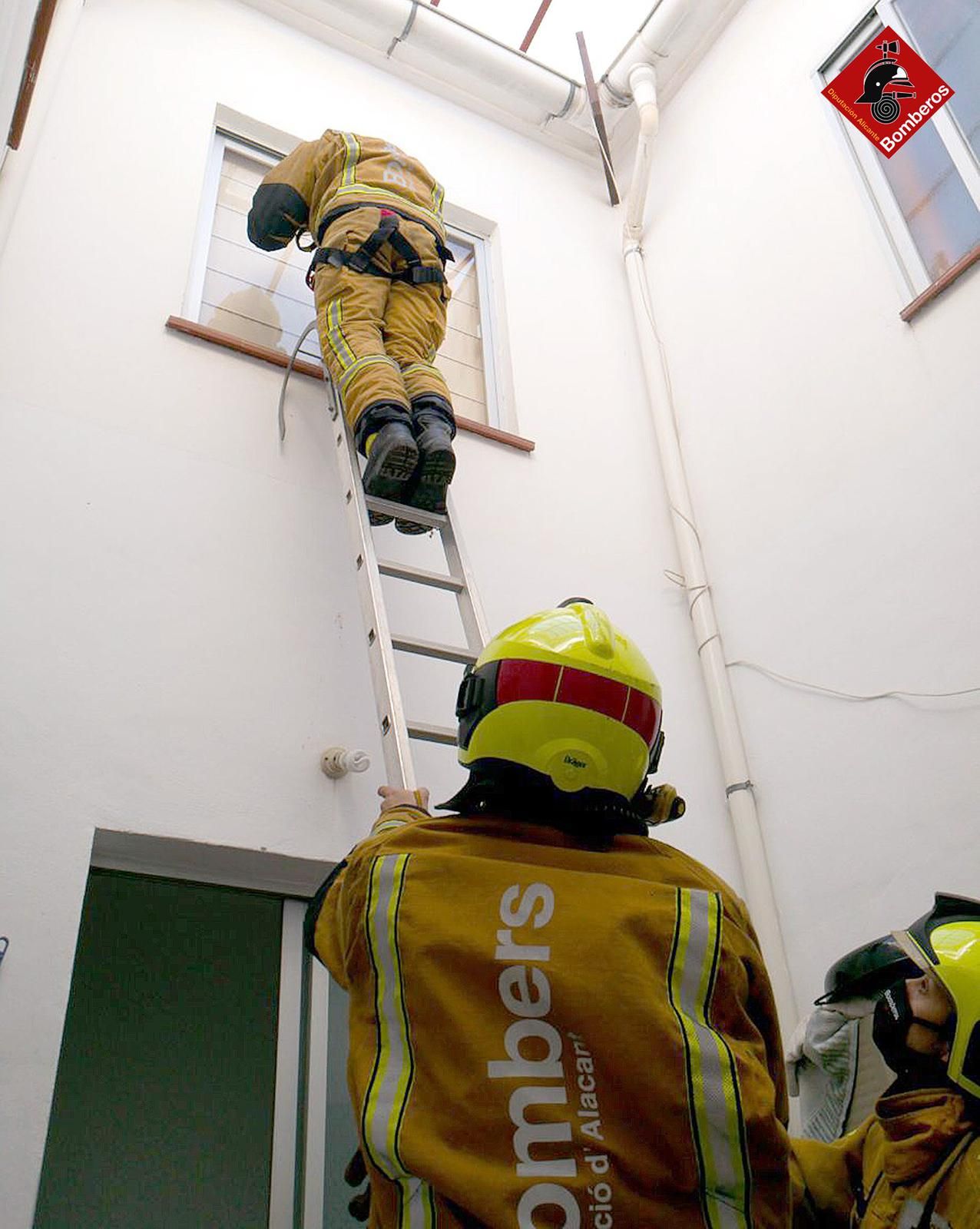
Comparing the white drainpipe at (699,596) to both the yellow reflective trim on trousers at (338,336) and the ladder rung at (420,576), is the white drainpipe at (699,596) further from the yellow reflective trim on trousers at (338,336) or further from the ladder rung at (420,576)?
the yellow reflective trim on trousers at (338,336)

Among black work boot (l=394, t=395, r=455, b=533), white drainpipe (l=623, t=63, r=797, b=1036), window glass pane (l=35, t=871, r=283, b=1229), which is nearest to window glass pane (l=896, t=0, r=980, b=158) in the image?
white drainpipe (l=623, t=63, r=797, b=1036)

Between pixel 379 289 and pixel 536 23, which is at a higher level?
pixel 536 23

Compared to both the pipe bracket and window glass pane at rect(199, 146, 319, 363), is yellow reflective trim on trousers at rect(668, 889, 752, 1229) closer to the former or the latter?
window glass pane at rect(199, 146, 319, 363)

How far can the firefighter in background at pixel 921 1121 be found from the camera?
45.8 inches

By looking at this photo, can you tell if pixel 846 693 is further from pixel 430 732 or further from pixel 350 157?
pixel 350 157

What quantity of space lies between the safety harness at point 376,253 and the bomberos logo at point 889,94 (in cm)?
137

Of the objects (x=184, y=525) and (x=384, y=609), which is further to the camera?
(x=184, y=525)

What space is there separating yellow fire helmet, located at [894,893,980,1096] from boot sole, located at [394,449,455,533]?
1324mm

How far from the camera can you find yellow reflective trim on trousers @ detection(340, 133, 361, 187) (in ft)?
9.09

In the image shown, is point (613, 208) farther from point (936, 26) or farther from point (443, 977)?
point (443, 977)

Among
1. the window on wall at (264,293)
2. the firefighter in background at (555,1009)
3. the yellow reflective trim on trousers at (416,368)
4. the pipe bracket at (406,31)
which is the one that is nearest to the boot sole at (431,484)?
the yellow reflective trim on trousers at (416,368)

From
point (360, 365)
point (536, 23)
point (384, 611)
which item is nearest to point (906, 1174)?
point (384, 611)

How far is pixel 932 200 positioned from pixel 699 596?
4.65ft

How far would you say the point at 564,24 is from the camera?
14.4 ft
